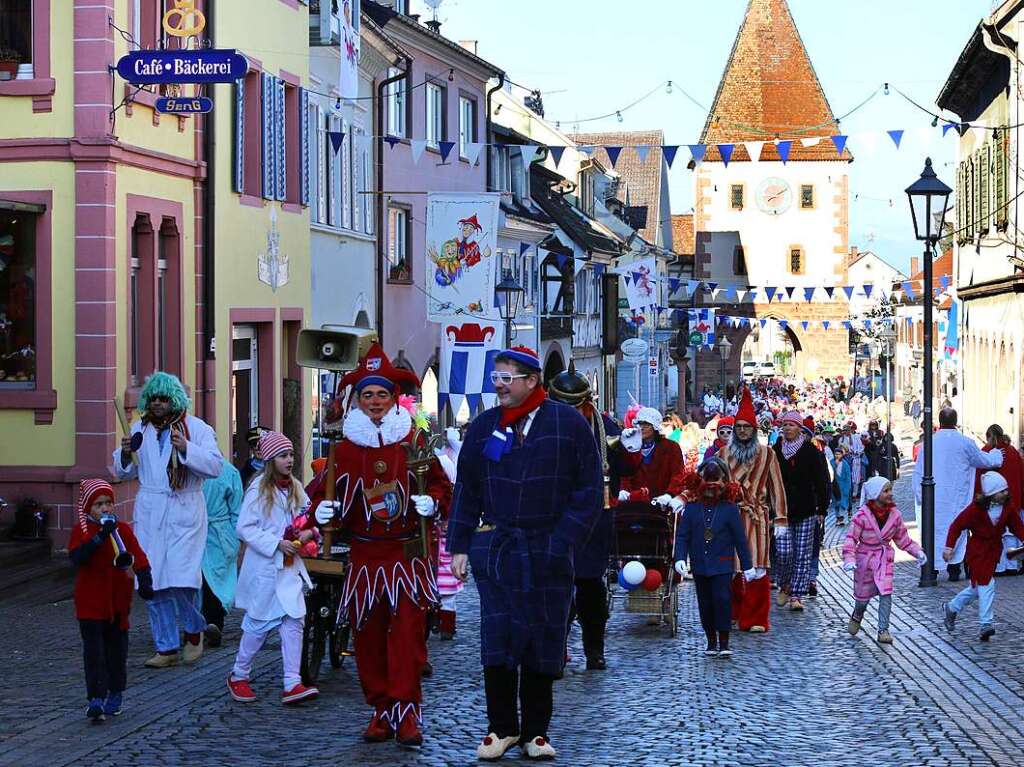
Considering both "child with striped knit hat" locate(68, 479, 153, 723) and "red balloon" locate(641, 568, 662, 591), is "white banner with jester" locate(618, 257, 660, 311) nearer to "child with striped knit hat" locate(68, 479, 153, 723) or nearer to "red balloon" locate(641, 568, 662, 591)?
"red balloon" locate(641, 568, 662, 591)

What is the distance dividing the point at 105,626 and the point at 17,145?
9382mm

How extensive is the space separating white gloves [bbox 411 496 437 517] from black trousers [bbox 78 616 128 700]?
1.82 m

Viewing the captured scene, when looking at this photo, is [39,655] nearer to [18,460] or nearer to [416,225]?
[18,460]

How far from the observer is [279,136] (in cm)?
2491

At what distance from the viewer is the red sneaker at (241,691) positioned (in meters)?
10.6

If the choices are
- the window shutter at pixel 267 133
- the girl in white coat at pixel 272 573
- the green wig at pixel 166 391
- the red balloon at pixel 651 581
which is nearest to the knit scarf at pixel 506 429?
the girl in white coat at pixel 272 573

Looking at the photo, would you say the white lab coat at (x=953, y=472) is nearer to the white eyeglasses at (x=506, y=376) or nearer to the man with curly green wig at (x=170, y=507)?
the man with curly green wig at (x=170, y=507)

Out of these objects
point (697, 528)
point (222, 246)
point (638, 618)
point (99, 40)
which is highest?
point (99, 40)

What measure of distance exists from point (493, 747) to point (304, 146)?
1851 centimetres

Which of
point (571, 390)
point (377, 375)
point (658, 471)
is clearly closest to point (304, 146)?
point (658, 471)

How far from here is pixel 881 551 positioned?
568 inches

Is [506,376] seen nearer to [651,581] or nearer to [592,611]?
[592,611]

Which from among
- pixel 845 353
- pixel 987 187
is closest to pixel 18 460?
pixel 987 187

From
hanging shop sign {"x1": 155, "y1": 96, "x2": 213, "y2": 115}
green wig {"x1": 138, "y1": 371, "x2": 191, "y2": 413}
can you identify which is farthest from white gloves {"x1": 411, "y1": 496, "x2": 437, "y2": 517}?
hanging shop sign {"x1": 155, "y1": 96, "x2": 213, "y2": 115}
